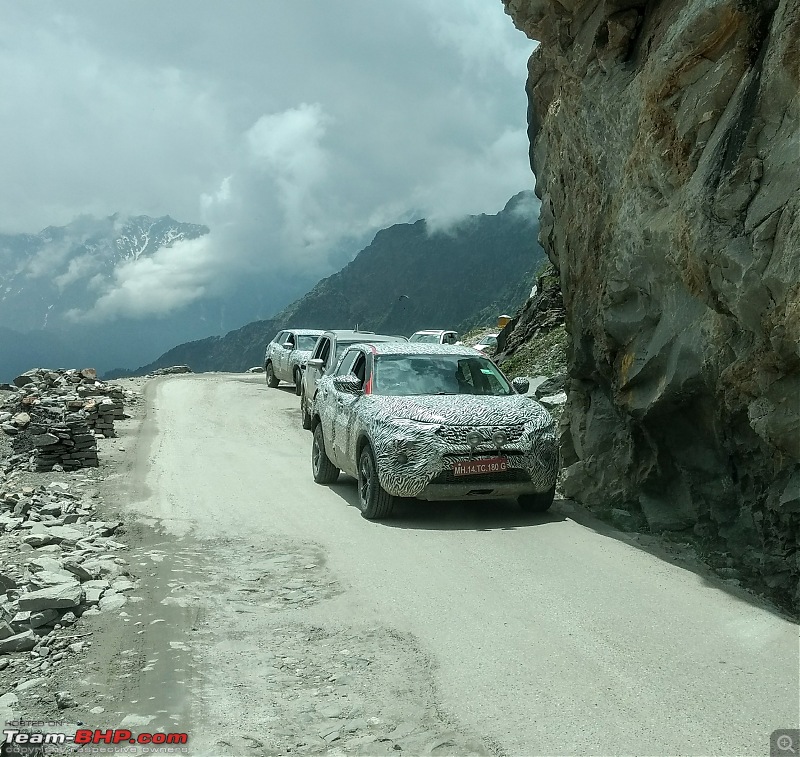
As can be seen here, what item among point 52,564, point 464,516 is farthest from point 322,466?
point 52,564

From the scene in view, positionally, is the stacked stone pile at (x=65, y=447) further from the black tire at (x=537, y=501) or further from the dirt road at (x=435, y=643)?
A: the black tire at (x=537, y=501)

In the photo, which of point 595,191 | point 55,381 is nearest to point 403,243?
point 55,381

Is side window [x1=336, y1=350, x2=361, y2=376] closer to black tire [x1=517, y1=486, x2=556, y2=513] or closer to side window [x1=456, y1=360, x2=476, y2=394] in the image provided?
side window [x1=456, y1=360, x2=476, y2=394]

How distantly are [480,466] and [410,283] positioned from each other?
160m

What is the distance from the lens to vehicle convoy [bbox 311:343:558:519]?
304 inches

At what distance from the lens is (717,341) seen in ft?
22.2

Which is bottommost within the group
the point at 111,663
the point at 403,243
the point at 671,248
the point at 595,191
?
the point at 111,663


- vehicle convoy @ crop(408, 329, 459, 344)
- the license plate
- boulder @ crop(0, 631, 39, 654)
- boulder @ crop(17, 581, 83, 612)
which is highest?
vehicle convoy @ crop(408, 329, 459, 344)

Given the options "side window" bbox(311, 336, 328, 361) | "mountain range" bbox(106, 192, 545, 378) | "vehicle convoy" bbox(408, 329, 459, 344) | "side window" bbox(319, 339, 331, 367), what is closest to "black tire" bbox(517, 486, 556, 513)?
"side window" bbox(319, 339, 331, 367)

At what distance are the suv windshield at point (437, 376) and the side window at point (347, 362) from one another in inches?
28.2

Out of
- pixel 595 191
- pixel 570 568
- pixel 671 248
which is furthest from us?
pixel 595 191

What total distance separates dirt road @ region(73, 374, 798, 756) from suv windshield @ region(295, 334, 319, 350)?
13.8 m

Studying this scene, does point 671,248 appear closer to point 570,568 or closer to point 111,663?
point 570,568

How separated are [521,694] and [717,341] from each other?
3972 mm
